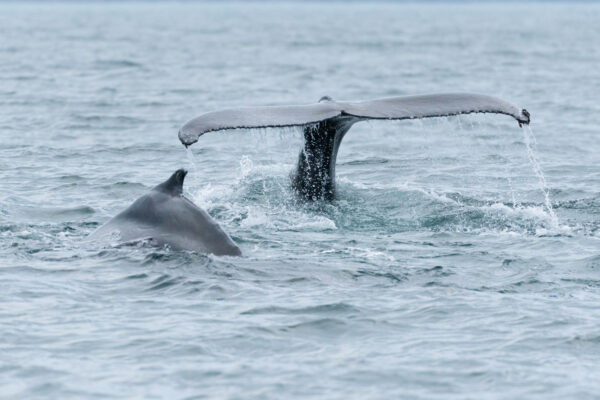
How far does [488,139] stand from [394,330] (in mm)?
12419

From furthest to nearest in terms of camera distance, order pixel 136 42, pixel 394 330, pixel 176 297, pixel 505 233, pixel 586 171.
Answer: pixel 136 42, pixel 586 171, pixel 505 233, pixel 176 297, pixel 394 330

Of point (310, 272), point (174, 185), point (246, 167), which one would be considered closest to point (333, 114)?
point (310, 272)

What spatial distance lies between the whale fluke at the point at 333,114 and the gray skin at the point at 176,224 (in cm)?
54

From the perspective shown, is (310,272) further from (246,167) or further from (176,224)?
(246,167)

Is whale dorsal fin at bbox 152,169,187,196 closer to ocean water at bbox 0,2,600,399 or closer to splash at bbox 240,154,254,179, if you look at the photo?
ocean water at bbox 0,2,600,399

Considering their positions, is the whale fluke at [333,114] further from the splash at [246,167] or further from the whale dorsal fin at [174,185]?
the splash at [246,167]

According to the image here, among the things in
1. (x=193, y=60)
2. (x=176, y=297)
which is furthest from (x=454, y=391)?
(x=193, y=60)

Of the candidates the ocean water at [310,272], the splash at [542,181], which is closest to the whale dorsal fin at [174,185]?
the ocean water at [310,272]

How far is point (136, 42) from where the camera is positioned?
49406 millimetres

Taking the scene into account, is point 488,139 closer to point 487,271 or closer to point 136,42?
point 487,271

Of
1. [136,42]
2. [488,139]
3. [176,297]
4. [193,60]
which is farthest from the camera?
[136,42]

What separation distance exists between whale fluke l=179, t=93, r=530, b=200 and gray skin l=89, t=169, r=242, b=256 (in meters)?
Result: 0.54

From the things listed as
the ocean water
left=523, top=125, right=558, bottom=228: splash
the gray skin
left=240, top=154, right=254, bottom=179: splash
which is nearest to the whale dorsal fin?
the gray skin

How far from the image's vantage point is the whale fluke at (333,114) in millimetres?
8695
